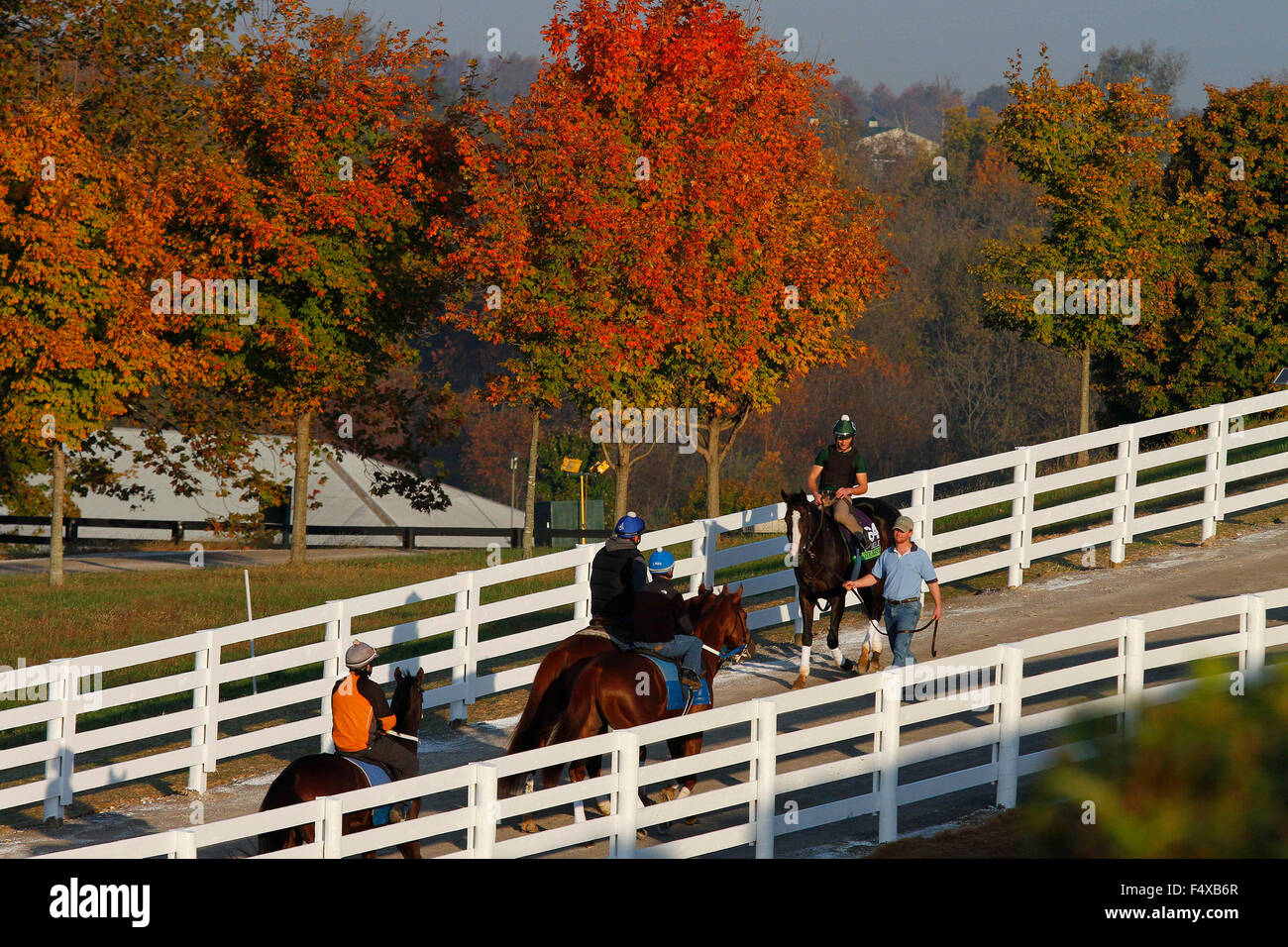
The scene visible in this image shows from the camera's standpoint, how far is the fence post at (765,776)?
1036 cm

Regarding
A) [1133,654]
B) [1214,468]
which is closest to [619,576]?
[1133,654]

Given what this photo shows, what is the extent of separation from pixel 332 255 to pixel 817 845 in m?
21.2

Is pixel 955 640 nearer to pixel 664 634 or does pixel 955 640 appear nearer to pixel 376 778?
pixel 664 634

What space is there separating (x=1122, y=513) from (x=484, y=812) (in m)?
12.7

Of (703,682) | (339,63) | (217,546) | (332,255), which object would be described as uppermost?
(339,63)

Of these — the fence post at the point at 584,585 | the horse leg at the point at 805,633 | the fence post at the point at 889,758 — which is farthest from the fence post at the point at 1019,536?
the fence post at the point at 889,758

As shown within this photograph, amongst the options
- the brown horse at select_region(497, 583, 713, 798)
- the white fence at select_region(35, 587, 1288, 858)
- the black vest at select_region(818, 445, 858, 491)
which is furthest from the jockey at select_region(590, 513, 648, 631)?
the black vest at select_region(818, 445, 858, 491)

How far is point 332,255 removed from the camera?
1167 inches

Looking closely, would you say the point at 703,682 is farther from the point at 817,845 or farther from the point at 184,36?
the point at 184,36

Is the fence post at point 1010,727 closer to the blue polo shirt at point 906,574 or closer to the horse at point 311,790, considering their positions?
the blue polo shirt at point 906,574

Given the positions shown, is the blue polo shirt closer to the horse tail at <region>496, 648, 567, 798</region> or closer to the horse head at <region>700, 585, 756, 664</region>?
the horse head at <region>700, 585, 756, 664</region>

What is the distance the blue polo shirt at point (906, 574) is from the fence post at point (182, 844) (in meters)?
7.84

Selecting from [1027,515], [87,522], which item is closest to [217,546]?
[87,522]
